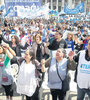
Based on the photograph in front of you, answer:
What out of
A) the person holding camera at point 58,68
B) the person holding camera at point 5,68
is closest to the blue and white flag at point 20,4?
the person holding camera at point 5,68

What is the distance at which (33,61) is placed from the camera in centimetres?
244

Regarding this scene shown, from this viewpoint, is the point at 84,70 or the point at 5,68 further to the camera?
the point at 5,68

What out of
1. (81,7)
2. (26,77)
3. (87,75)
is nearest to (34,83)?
(26,77)

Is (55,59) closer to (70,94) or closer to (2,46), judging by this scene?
(2,46)

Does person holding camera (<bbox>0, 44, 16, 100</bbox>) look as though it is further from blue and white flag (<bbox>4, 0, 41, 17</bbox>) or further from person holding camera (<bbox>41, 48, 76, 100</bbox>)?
blue and white flag (<bbox>4, 0, 41, 17</bbox>)

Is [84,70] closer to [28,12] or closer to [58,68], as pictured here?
[58,68]

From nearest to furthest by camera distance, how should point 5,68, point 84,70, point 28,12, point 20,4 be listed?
1. point 84,70
2. point 5,68
3. point 20,4
4. point 28,12

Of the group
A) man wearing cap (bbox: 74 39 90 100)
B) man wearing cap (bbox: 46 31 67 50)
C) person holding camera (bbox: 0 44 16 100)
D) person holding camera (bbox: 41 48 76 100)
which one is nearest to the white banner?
man wearing cap (bbox: 46 31 67 50)

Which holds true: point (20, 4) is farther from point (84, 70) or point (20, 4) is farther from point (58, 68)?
point (84, 70)

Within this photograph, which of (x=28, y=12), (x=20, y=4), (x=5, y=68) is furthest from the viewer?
(x=28, y=12)

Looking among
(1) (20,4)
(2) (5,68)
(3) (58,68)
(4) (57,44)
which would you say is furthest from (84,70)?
(1) (20,4)

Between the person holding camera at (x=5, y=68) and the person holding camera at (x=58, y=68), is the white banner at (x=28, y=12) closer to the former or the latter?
the person holding camera at (x=5, y=68)

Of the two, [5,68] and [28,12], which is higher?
[28,12]

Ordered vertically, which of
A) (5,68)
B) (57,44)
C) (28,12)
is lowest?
(5,68)
